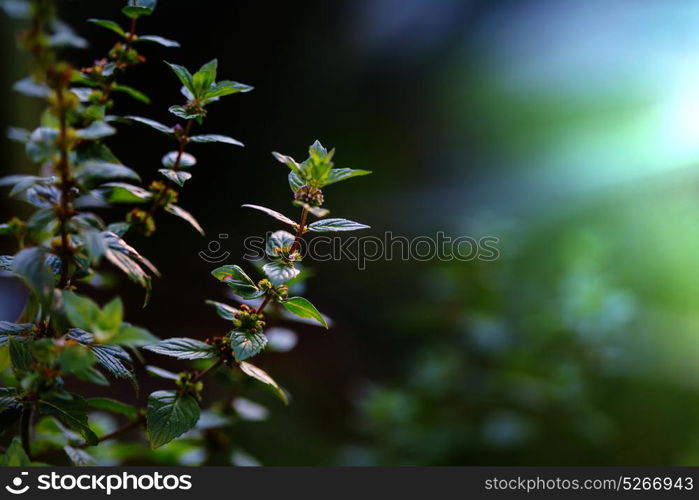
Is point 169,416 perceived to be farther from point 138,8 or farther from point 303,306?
point 138,8

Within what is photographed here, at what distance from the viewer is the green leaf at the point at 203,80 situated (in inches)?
20.7

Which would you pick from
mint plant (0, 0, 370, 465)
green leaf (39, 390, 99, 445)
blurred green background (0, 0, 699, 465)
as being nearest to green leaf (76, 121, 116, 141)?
mint plant (0, 0, 370, 465)

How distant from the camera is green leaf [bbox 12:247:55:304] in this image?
40 centimetres

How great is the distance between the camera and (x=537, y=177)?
2.21 metres

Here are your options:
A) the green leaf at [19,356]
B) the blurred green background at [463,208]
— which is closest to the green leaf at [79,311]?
the green leaf at [19,356]

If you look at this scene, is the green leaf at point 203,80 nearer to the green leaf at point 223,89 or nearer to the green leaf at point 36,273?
the green leaf at point 223,89

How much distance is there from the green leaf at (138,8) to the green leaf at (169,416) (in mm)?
330

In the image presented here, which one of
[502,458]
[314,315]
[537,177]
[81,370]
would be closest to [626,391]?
[502,458]

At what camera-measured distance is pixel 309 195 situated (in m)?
0.51

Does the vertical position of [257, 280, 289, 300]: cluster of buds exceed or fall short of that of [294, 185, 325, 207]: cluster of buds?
it falls short

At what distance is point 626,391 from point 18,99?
1.86 metres

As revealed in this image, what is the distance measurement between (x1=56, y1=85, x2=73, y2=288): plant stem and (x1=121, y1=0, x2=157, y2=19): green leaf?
0.12 m

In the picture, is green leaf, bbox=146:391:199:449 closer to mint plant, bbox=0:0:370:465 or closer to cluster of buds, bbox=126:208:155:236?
mint plant, bbox=0:0:370:465

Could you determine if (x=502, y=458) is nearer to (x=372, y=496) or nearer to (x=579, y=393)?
(x=579, y=393)
